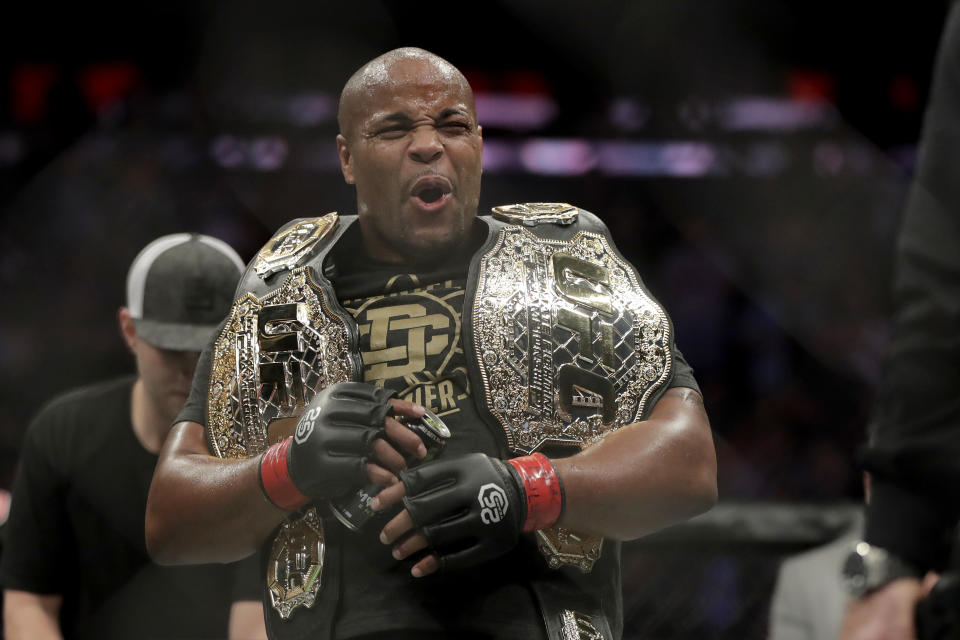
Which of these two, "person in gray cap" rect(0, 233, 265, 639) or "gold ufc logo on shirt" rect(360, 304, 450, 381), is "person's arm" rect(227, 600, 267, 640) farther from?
"gold ufc logo on shirt" rect(360, 304, 450, 381)

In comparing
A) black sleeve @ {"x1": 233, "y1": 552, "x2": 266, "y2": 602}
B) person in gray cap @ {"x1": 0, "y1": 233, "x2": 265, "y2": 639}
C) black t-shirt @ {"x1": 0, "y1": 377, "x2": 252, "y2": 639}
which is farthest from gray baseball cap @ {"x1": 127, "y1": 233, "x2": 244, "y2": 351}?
black sleeve @ {"x1": 233, "y1": 552, "x2": 266, "y2": 602}

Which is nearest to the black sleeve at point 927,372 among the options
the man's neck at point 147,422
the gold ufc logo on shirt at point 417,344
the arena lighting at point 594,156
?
the gold ufc logo on shirt at point 417,344

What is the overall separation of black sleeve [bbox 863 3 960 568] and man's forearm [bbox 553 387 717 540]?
55 centimetres

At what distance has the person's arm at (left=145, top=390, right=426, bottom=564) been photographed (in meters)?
1.54

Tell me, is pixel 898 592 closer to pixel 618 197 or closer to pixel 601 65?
pixel 601 65

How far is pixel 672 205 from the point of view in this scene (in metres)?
5.64

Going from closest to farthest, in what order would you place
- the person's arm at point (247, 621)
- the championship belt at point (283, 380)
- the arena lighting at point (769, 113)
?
the championship belt at point (283, 380) < the person's arm at point (247, 621) < the arena lighting at point (769, 113)

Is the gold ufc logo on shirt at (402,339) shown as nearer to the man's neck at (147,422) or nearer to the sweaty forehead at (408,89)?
the sweaty forehead at (408,89)

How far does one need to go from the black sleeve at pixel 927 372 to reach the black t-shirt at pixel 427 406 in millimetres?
686

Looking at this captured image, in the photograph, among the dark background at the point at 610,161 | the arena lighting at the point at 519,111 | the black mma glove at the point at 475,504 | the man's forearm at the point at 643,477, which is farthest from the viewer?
the arena lighting at the point at 519,111

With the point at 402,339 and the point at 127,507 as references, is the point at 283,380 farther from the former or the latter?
the point at 127,507

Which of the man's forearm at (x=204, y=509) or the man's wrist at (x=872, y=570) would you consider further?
the man's forearm at (x=204, y=509)

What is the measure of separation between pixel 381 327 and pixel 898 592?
0.98 metres

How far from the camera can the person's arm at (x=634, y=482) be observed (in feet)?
5.13
